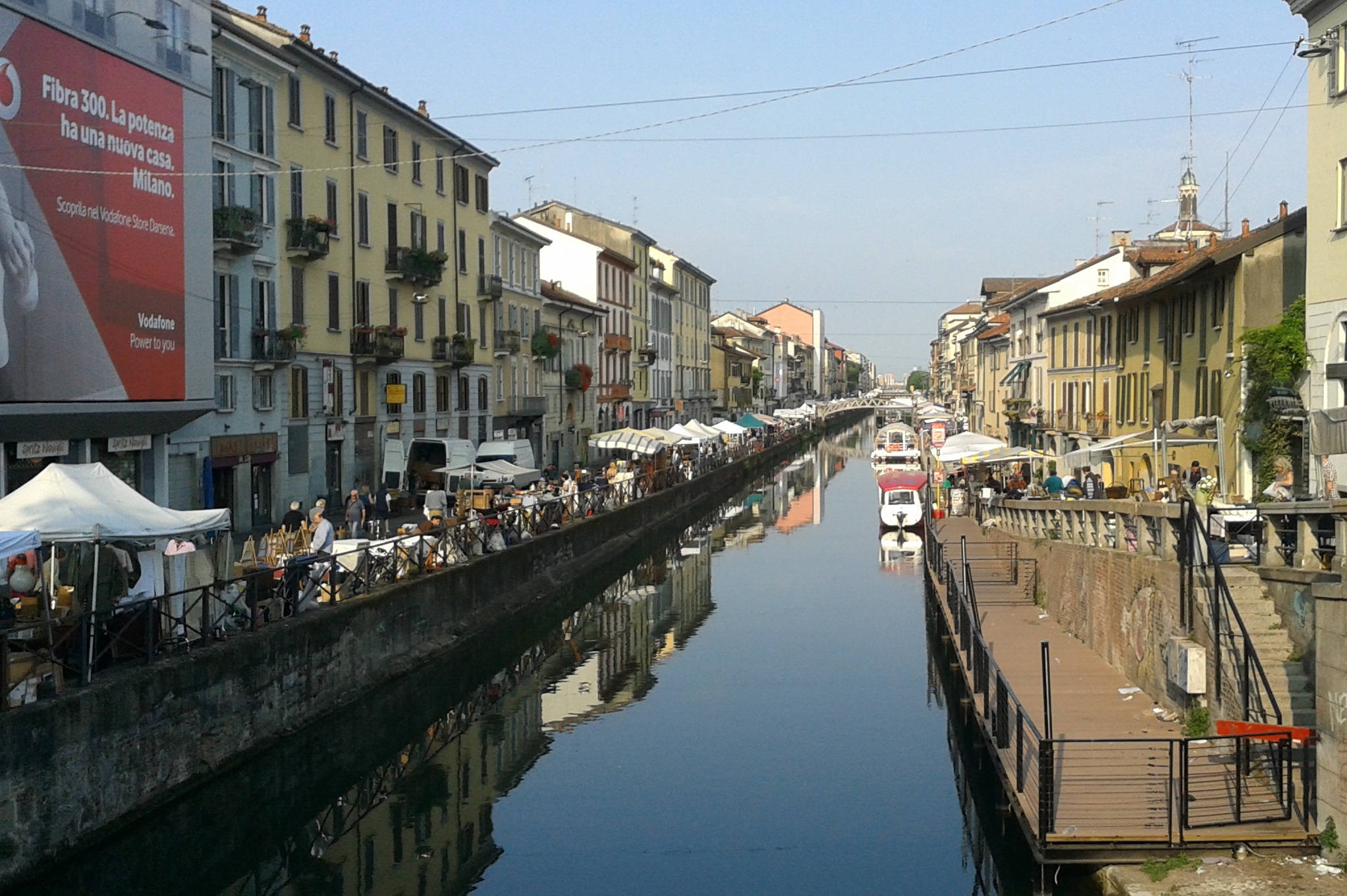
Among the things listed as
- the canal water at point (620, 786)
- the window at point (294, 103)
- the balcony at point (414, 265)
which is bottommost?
the canal water at point (620, 786)

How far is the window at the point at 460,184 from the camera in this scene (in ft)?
144

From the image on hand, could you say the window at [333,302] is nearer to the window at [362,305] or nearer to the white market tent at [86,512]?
the window at [362,305]

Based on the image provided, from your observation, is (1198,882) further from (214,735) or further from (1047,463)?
(1047,463)

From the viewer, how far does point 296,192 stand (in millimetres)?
32312

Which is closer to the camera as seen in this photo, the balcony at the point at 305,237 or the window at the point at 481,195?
the balcony at the point at 305,237

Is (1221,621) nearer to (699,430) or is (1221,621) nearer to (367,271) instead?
(367,271)

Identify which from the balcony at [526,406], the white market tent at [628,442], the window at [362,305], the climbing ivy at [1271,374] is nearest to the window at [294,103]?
the window at [362,305]

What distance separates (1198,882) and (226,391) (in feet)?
77.6

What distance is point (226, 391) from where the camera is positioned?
28766mm

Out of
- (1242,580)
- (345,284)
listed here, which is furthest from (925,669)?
(345,284)

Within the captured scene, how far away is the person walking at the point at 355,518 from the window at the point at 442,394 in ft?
51.2

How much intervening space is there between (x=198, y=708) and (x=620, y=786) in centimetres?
496

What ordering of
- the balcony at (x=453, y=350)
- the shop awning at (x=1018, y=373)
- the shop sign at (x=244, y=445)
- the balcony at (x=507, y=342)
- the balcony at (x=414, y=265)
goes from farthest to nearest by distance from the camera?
the shop awning at (x=1018, y=373)
the balcony at (x=507, y=342)
the balcony at (x=453, y=350)
the balcony at (x=414, y=265)
the shop sign at (x=244, y=445)

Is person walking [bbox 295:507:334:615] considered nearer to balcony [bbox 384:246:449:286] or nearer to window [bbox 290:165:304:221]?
window [bbox 290:165:304:221]
